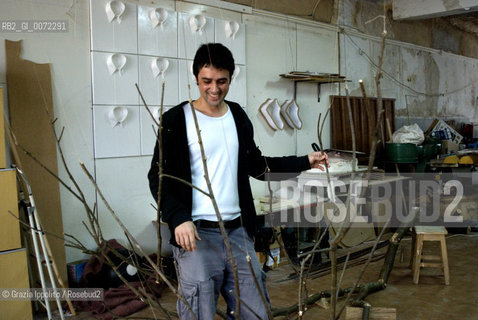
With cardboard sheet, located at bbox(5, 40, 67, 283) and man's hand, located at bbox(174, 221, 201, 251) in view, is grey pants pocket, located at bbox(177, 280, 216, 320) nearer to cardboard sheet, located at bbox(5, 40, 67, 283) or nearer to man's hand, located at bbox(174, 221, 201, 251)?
man's hand, located at bbox(174, 221, 201, 251)

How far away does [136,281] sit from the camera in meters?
3.58

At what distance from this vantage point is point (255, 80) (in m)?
4.86

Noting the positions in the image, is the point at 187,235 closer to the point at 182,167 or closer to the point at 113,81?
the point at 182,167

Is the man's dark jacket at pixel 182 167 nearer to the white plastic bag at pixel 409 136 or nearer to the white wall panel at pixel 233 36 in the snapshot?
the white wall panel at pixel 233 36

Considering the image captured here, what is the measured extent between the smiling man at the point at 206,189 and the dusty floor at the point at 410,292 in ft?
5.25

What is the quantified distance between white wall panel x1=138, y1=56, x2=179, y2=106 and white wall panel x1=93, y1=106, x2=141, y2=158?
0.19 metres

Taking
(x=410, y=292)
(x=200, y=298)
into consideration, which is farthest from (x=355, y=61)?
(x=200, y=298)

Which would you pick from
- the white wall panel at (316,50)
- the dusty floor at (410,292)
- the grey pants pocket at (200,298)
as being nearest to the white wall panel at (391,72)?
the white wall panel at (316,50)

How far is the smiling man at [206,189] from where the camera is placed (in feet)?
5.68

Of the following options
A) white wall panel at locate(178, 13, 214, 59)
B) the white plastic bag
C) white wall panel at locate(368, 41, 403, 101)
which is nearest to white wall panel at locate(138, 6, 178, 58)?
white wall panel at locate(178, 13, 214, 59)

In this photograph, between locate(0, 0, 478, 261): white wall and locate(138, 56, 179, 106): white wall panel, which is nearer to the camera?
locate(0, 0, 478, 261): white wall

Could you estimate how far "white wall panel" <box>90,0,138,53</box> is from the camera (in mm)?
3584

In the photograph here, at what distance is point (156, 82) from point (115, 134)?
628 millimetres

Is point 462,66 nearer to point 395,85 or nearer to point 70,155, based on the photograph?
point 395,85
